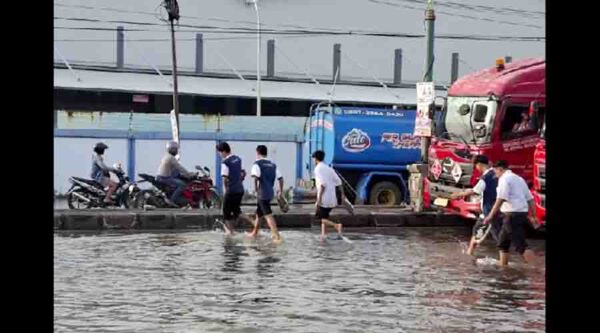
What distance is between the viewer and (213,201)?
1884 centimetres

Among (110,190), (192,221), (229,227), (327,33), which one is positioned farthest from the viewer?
(327,33)

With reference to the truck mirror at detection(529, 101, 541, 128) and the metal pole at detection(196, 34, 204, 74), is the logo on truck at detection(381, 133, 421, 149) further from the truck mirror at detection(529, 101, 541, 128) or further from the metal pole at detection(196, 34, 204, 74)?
the metal pole at detection(196, 34, 204, 74)

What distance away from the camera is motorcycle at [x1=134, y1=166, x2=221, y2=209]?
59.4 feet

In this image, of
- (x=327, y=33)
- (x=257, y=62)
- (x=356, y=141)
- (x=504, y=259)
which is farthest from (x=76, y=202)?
(x=327, y=33)

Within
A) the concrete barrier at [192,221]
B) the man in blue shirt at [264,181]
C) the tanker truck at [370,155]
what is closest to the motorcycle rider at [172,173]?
the concrete barrier at [192,221]

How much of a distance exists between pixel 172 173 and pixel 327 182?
4.40 metres

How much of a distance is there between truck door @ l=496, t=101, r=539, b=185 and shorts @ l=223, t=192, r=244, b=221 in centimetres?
476

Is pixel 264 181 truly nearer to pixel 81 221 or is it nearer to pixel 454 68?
pixel 81 221

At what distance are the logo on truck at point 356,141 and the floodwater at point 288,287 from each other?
678 centimetres

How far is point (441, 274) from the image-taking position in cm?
1097

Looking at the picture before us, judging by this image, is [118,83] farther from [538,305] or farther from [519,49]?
[538,305]

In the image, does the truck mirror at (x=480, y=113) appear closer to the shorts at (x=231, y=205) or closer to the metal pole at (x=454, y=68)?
the shorts at (x=231, y=205)

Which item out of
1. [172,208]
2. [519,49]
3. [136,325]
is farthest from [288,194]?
[519,49]

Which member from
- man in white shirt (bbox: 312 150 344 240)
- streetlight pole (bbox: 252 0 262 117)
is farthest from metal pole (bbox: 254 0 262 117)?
man in white shirt (bbox: 312 150 344 240)
